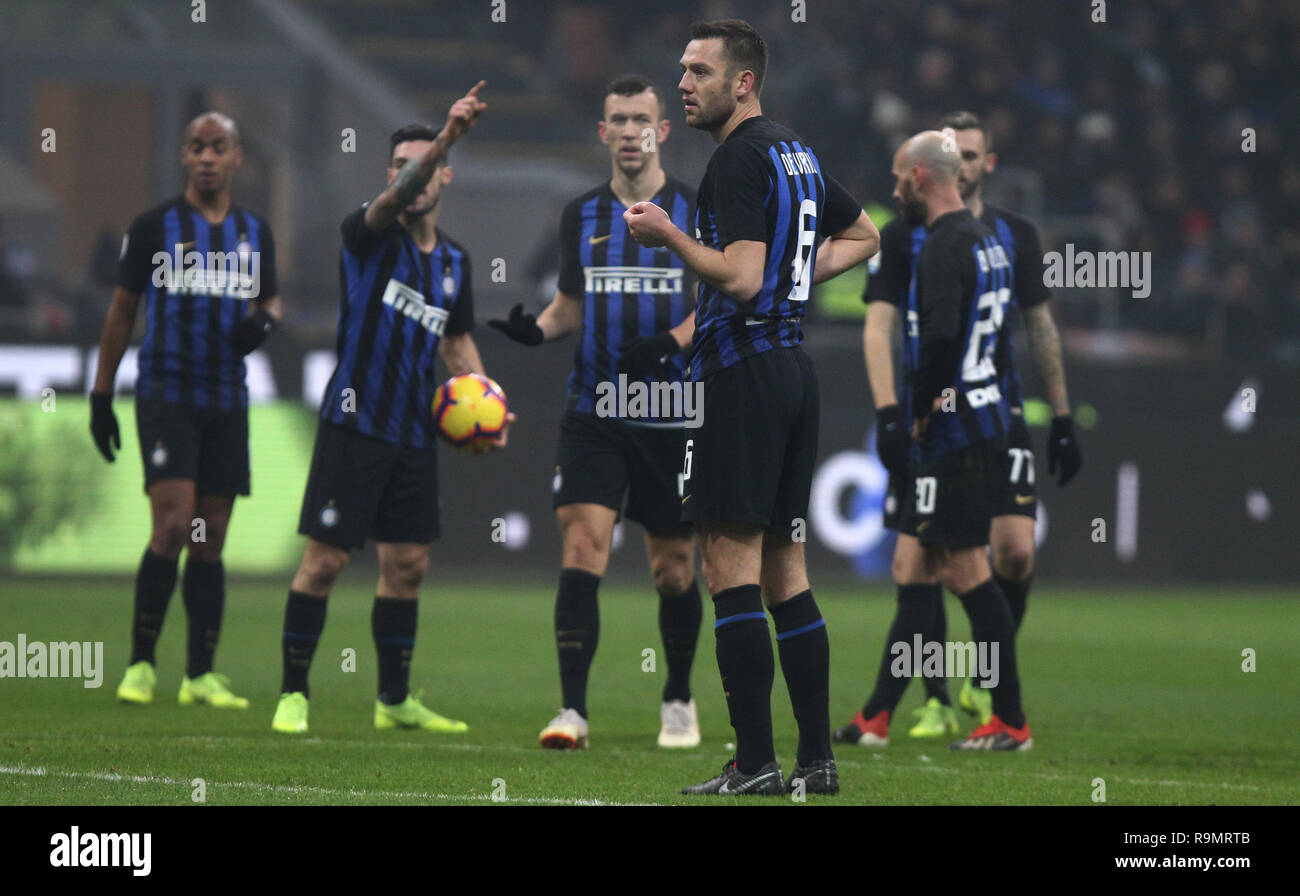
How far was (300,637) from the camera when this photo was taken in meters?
6.66

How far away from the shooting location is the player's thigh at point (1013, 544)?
7.19m

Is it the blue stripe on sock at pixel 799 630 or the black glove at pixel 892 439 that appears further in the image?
the black glove at pixel 892 439

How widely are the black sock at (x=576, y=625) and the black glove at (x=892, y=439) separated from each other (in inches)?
44.6

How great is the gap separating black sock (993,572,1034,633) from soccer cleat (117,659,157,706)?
3.43 m

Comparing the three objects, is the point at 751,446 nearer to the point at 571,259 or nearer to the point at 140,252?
the point at 571,259

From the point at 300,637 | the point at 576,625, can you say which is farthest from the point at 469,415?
the point at 300,637

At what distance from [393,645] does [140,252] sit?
2001mm

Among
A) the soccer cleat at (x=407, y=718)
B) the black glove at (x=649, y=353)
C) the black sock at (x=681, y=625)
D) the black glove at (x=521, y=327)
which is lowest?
the soccer cleat at (x=407, y=718)

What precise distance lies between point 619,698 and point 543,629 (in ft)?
9.75

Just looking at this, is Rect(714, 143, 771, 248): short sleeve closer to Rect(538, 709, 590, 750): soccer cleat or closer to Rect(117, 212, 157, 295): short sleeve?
Rect(538, 709, 590, 750): soccer cleat

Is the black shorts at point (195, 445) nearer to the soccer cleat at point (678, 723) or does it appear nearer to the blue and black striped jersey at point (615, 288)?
the blue and black striped jersey at point (615, 288)
